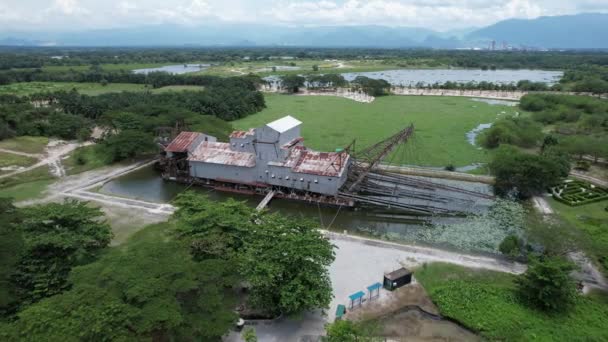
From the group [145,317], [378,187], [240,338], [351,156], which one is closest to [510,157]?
[378,187]

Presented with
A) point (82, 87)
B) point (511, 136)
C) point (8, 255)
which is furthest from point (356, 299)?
point (82, 87)

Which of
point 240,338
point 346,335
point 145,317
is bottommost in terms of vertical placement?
point 240,338

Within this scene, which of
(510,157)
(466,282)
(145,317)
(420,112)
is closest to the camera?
(145,317)

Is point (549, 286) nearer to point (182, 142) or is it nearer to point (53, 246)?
point (53, 246)

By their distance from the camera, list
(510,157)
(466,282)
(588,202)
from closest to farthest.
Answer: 1. (466,282)
2. (588,202)
3. (510,157)

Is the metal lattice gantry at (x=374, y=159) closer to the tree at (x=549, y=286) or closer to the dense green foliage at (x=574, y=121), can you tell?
the tree at (x=549, y=286)

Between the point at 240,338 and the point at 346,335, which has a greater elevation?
the point at 346,335

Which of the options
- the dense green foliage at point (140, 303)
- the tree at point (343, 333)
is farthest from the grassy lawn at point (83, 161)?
the tree at point (343, 333)

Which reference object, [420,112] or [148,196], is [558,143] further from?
[148,196]
